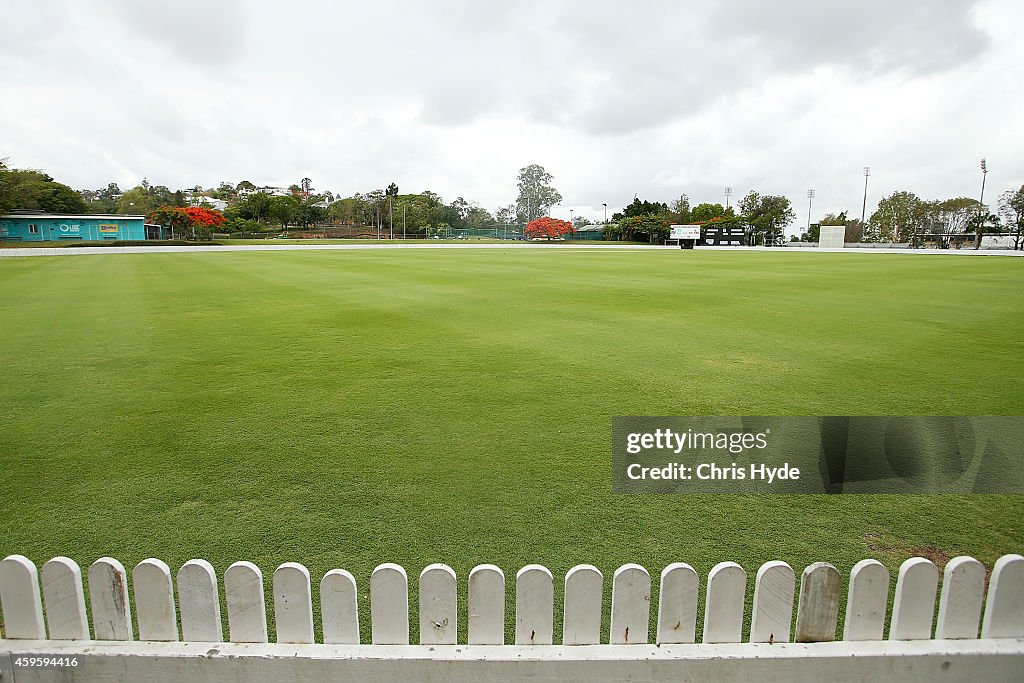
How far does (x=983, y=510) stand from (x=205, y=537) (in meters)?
4.49

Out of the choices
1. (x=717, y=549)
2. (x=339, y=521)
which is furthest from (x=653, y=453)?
(x=339, y=521)

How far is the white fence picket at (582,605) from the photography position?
207cm

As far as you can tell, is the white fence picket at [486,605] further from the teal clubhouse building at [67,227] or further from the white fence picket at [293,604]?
the teal clubhouse building at [67,227]

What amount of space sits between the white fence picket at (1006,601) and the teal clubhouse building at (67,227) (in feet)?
252

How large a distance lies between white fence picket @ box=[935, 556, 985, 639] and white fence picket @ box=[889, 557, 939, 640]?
5 centimetres

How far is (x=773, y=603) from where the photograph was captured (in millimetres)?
2148

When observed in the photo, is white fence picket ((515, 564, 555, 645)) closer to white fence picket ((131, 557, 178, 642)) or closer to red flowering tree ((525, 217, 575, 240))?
white fence picket ((131, 557, 178, 642))

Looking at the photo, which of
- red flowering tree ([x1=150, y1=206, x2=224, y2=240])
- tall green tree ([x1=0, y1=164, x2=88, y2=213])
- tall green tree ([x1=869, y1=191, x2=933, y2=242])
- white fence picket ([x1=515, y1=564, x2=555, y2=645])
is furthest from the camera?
tall green tree ([x1=869, y1=191, x2=933, y2=242])

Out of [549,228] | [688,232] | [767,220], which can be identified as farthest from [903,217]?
[549,228]

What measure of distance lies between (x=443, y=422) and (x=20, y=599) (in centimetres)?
323

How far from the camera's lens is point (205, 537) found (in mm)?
3287

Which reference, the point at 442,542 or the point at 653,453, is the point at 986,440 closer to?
the point at 653,453

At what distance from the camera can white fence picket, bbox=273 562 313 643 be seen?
2076 millimetres

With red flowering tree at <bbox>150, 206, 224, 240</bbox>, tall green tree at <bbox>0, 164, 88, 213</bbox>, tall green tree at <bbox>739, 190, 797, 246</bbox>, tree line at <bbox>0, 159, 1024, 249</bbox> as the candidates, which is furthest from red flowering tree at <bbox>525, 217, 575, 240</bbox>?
tall green tree at <bbox>0, 164, 88, 213</bbox>
